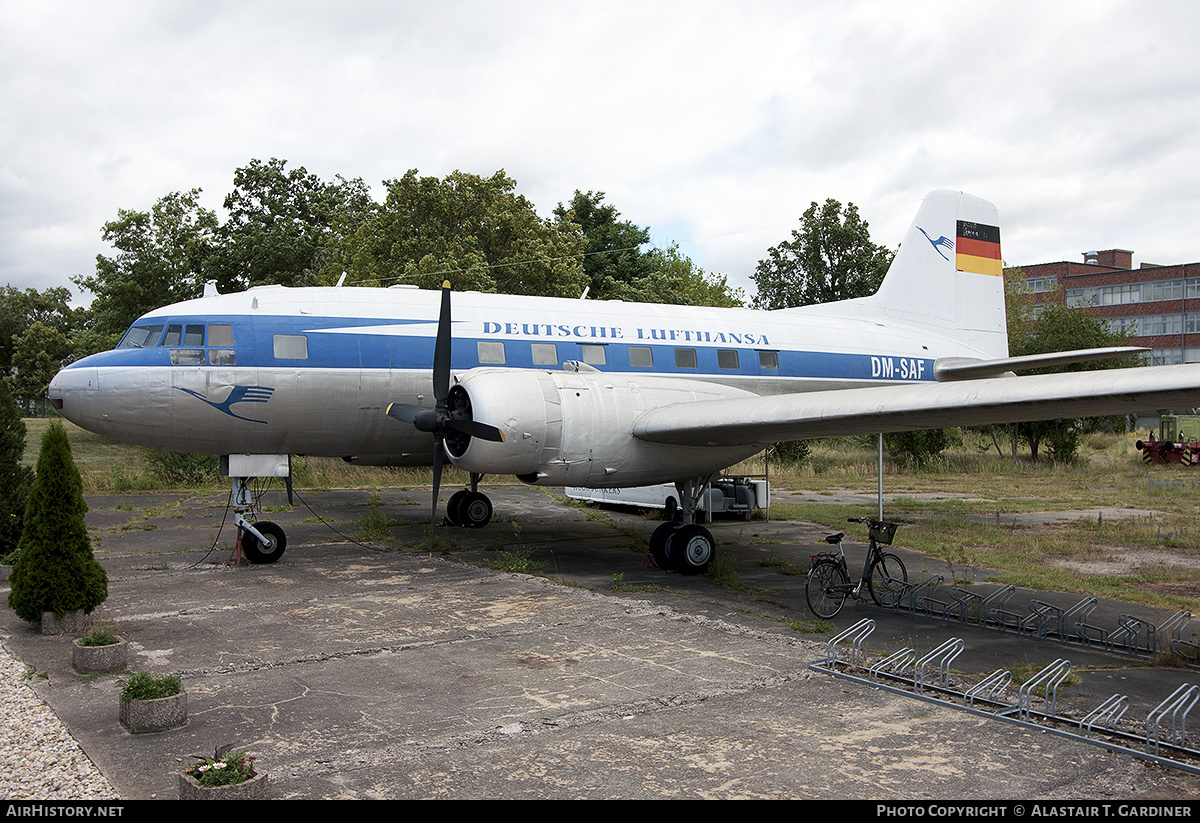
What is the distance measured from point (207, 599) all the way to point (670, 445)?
6731 millimetres

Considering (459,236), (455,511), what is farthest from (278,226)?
(455,511)

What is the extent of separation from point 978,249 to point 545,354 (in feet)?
Result: 38.8

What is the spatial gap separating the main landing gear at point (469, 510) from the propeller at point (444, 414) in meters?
5.80

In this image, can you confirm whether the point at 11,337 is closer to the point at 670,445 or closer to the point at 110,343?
the point at 110,343

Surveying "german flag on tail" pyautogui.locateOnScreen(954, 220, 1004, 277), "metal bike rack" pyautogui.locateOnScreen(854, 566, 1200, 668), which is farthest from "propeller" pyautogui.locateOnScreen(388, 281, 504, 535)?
"german flag on tail" pyautogui.locateOnScreen(954, 220, 1004, 277)

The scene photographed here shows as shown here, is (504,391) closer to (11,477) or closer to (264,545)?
(264,545)

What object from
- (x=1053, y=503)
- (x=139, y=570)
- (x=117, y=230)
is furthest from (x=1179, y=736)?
(x=117, y=230)

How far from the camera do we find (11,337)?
267ft

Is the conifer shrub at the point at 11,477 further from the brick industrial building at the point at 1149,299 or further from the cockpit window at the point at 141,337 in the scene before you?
the brick industrial building at the point at 1149,299

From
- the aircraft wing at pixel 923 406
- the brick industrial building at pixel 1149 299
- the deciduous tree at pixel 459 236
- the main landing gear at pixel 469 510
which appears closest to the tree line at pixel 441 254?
the deciduous tree at pixel 459 236

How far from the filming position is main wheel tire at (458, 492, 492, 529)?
60.3ft

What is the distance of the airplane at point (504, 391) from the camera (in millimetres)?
11406

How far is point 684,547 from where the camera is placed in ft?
43.0

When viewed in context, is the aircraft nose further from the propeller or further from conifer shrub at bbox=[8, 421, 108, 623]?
the propeller
